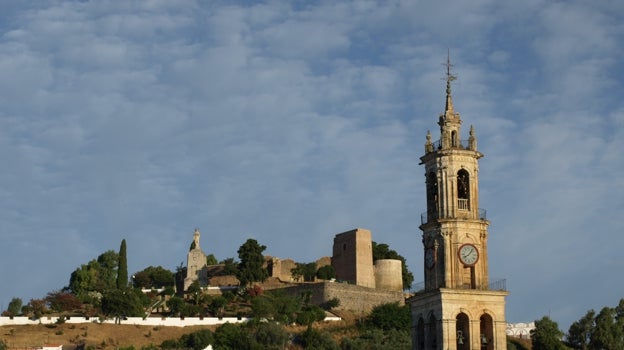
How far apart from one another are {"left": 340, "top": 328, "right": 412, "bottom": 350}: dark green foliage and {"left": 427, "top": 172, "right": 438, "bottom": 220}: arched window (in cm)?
4240

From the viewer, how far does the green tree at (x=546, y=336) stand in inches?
4122

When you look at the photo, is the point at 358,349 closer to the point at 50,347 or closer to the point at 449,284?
the point at 50,347

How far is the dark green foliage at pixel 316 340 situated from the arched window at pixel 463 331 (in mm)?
47010

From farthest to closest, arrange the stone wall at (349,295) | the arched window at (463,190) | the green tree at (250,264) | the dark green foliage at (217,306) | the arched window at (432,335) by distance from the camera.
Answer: the green tree at (250,264), the stone wall at (349,295), the dark green foliage at (217,306), the arched window at (463,190), the arched window at (432,335)

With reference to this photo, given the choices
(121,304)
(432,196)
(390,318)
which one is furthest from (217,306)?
(432,196)

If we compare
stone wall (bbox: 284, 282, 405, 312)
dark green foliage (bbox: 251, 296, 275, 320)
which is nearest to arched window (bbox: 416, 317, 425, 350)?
dark green foliage (bbox: 251, 296, 275, 320)

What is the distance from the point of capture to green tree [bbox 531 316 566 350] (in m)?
105

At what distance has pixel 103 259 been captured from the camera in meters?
142

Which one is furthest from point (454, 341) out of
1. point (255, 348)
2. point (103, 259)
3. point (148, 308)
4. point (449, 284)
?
point (103, 259)

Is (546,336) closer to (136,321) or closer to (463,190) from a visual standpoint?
(136,321)

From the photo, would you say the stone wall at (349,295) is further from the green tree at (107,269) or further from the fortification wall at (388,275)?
the green tree at (107,269)

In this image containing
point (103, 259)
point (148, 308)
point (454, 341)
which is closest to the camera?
point (454, 341)

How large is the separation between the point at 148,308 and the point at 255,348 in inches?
979

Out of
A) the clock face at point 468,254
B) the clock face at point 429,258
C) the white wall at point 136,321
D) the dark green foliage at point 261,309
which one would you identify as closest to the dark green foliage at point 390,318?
the dark green foliage at point 261,309
